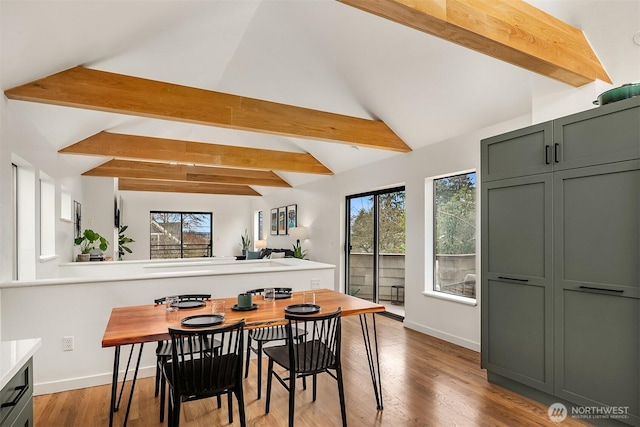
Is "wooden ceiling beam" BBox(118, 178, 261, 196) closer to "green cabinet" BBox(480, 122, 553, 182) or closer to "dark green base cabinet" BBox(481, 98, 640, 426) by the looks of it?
"green cabinet" BBox(480, 122, 553, 182)

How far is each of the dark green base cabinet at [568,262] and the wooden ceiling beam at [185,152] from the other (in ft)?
13.0

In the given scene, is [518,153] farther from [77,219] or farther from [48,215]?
[77,219]

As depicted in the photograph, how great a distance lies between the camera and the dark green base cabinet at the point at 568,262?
2221 millimetres

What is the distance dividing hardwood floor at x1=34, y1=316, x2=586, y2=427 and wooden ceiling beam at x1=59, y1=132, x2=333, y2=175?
324 cm

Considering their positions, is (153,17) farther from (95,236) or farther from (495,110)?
(95,236)

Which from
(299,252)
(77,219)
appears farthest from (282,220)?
(77,219)

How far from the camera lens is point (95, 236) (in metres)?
6.07

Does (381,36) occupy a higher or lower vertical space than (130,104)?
higher

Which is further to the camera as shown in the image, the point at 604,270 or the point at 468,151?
the point at 468,151

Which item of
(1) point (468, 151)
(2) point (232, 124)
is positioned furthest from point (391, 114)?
(2) point (232, 124)

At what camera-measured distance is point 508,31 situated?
2207mm

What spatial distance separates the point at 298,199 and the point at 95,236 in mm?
4202

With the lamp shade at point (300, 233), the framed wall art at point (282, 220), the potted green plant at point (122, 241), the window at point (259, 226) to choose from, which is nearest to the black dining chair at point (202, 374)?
the lamp shade at point (300, 233)

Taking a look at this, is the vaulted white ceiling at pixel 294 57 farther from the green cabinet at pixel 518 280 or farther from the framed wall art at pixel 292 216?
the framed wall art at pixel 292 216
